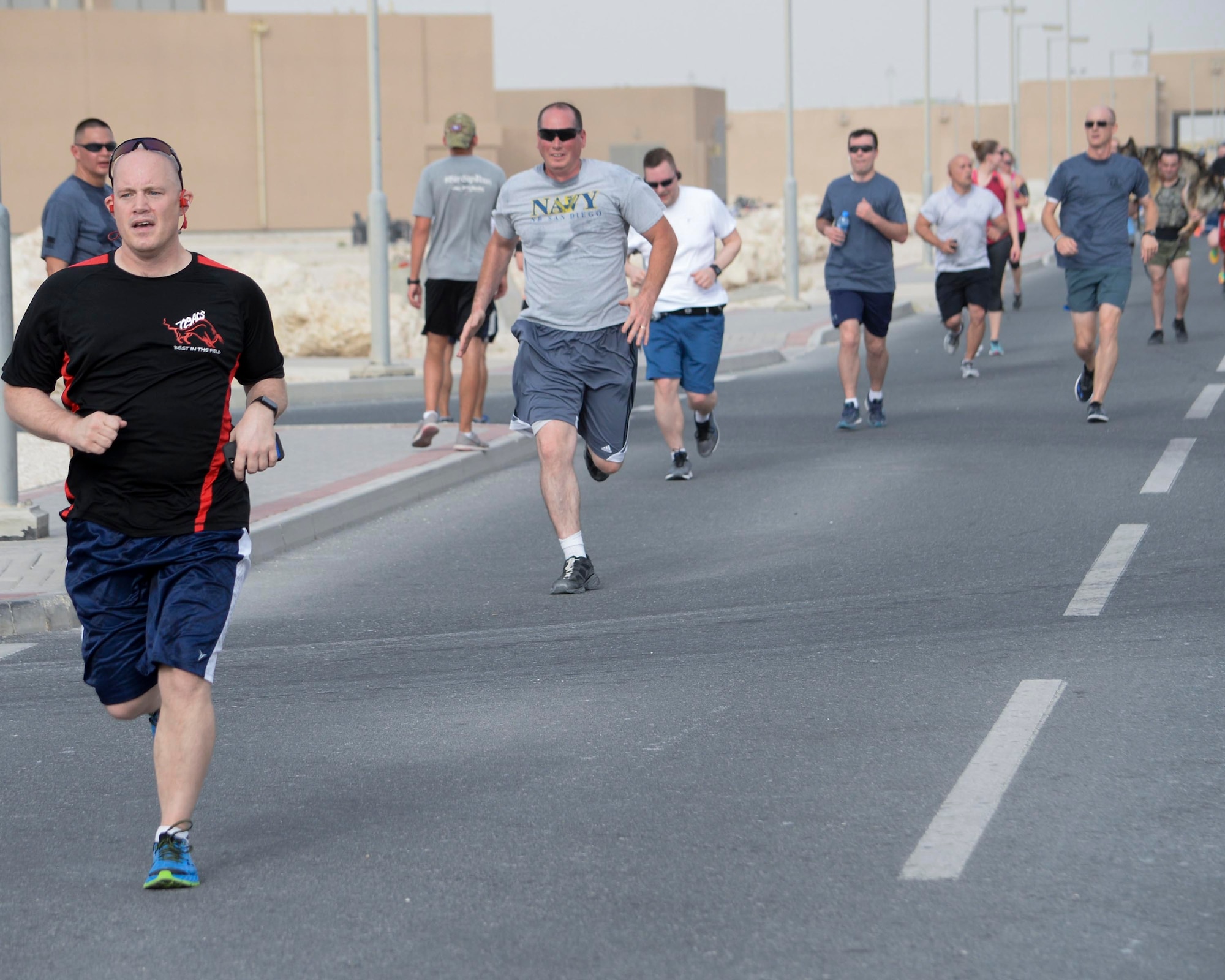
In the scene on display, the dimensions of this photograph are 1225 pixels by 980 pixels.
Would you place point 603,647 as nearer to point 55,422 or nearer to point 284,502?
point 55,422

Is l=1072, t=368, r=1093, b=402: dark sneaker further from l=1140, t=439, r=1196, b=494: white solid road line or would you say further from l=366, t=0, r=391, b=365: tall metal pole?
l=366, t=0, r=391, b=365: tall metal pole

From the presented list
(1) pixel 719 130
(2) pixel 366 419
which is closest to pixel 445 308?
(2) pixel 366 419

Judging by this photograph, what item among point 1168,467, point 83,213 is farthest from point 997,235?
point 83,213

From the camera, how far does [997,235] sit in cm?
1675

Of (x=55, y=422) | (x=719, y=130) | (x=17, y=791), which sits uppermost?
(x=719, y=130)

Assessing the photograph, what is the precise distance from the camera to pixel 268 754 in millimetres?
5715

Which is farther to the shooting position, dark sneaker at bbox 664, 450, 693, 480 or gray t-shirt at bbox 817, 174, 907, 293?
gray t-shirt at bbox 817, 174, 907, 293

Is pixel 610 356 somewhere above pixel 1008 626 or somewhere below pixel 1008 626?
above

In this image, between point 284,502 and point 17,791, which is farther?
point 284,502

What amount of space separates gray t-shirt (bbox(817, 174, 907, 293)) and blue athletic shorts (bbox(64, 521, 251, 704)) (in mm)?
8794

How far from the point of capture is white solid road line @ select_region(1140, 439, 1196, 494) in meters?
10.2

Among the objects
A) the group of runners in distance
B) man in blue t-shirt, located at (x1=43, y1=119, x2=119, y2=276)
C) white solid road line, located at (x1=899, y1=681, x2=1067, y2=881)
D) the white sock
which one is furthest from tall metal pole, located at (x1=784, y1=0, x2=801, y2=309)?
white solid road line, located at (x1=899, y1=681, x2=1067, y2=881)

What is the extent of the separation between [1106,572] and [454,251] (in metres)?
5.44

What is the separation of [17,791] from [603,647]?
7.62ft
